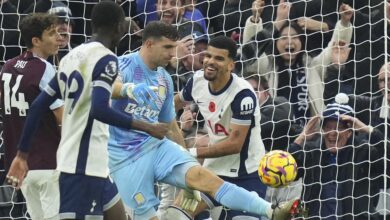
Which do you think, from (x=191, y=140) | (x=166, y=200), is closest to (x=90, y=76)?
(x=166, y=200)

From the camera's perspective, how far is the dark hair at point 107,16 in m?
8.41

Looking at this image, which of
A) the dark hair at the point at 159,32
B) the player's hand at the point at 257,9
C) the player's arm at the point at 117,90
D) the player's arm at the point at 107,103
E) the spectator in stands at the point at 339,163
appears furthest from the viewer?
the player's hand at the point at 257,9

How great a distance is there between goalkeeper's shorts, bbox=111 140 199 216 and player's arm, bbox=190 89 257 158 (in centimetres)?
72

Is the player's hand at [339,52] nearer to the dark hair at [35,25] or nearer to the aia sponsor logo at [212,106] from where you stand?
the aia sponsor logo at [212,106]

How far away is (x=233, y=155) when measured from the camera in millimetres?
10539

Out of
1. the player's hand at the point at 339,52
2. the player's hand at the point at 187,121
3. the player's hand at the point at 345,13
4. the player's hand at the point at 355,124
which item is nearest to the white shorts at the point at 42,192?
the player's hand at the point at 187,121

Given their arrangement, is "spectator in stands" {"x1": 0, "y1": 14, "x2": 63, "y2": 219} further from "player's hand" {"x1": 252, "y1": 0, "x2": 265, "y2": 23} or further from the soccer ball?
"player's hand" {"x1": 252, "y1": 0, "x2": 265, "y2": 23}

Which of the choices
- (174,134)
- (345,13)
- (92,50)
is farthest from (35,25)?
(345,13)

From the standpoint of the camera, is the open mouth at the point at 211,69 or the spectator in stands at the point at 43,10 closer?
the open mouth at the point at 211,69

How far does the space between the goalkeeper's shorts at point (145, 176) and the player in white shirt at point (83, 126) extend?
112 cm

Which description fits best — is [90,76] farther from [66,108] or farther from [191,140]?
[191,140]

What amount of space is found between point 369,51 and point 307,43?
2.14 ft

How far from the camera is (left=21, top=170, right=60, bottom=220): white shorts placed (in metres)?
9.23

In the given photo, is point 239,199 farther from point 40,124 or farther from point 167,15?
point 167,15
